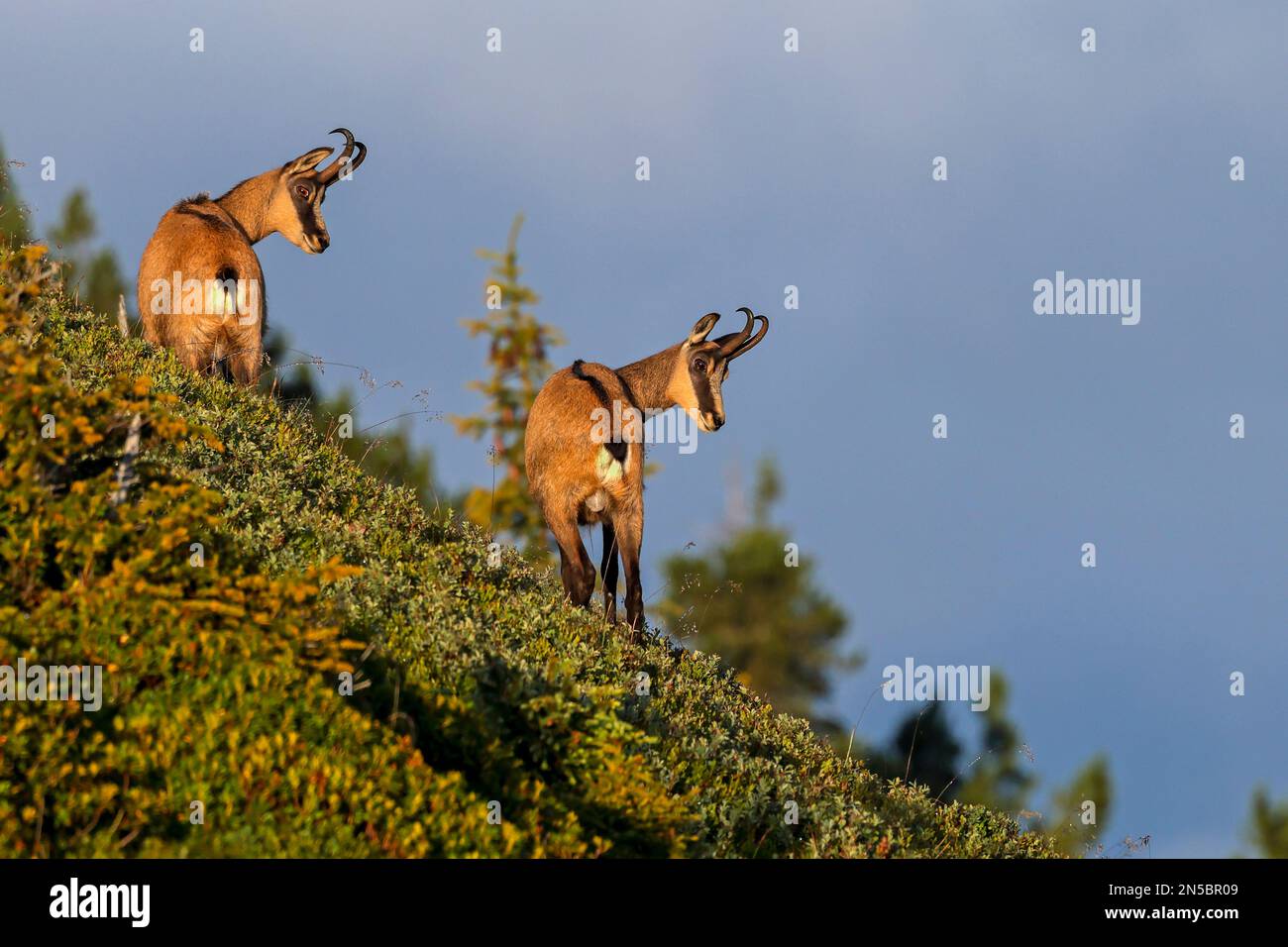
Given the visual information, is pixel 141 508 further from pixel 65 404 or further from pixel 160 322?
pixel 160 322

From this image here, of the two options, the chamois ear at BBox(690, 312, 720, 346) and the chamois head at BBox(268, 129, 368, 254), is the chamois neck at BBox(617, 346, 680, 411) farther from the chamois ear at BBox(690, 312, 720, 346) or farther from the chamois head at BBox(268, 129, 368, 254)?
the chamois head at BBox(268, 129, 368, 254)

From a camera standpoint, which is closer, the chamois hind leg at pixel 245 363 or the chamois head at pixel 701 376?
the chamois head at pixel 701 376

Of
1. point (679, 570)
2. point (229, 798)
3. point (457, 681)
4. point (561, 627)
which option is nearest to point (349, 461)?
point (561, 627)

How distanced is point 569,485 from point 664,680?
2707 mm

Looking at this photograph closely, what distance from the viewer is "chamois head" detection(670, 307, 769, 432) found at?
50.7ft

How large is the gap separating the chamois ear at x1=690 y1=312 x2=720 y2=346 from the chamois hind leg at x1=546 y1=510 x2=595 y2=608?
2.75 metres

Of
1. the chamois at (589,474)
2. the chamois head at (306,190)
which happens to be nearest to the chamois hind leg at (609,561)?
the chamois at (589,474)

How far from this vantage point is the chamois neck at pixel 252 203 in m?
18.5

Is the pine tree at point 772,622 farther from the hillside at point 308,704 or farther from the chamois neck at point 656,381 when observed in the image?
the hillside at point 308,704

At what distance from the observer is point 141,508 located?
795 centimetres

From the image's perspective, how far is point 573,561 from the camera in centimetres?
1371

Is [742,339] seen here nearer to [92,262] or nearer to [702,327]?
[702,327]

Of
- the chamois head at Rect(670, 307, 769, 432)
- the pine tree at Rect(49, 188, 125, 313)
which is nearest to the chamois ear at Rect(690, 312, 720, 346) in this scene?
the chamois head at Rect(670, 307, 769, 432)

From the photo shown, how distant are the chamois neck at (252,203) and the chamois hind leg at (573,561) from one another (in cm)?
714
